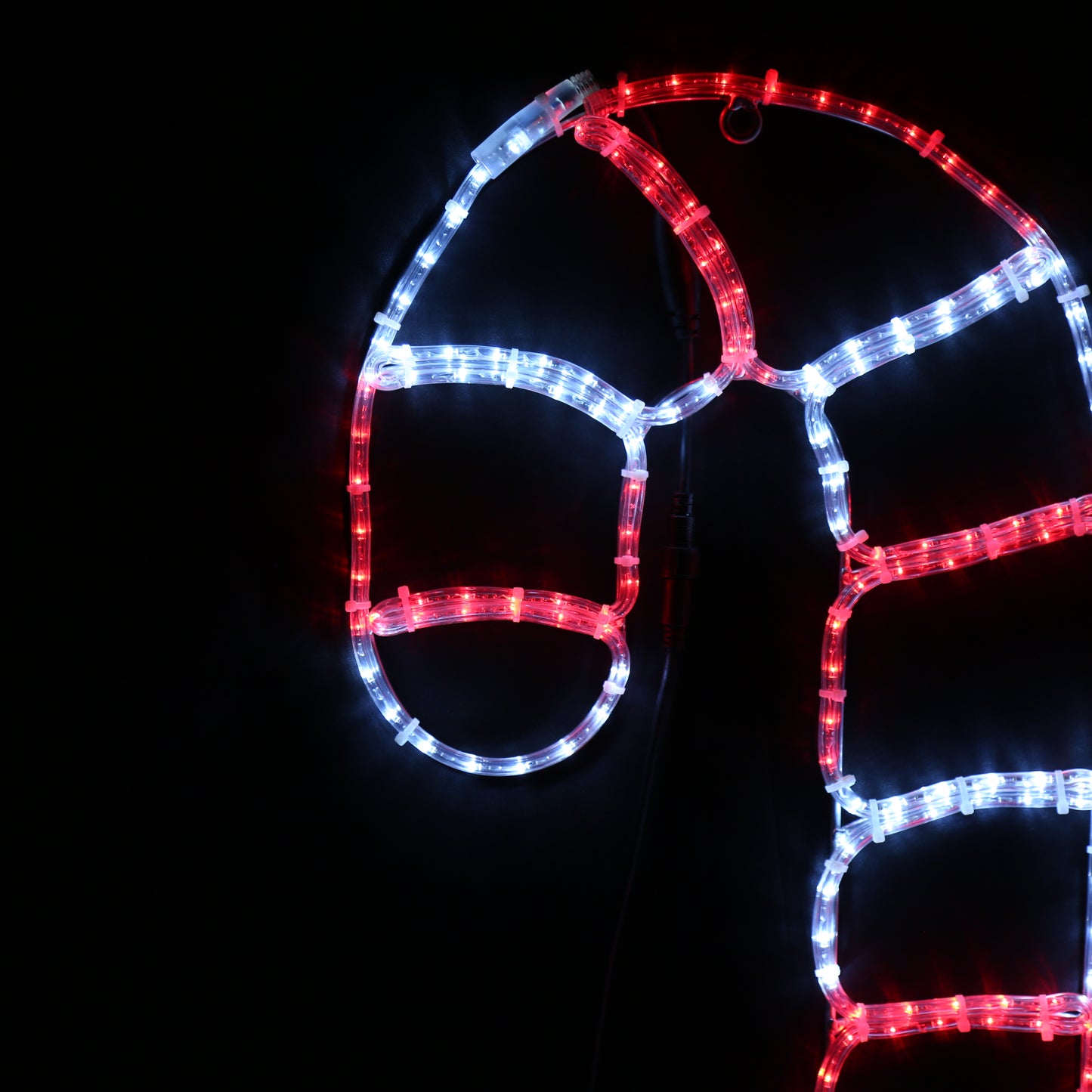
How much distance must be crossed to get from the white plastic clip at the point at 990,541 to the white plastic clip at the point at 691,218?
4.36 feet

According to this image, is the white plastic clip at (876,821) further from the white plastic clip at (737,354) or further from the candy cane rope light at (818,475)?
the white plastic clip at (737,354)

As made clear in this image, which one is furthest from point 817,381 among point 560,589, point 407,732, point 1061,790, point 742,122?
point 407,732

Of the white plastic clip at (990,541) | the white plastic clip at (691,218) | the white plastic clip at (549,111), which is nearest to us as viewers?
the white plastic clip at (549,111)

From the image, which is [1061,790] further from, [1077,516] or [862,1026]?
[862,1026]

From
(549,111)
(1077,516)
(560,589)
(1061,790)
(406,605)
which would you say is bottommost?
(1061,790)

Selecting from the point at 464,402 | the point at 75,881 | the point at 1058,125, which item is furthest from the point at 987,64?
the point at 75,881

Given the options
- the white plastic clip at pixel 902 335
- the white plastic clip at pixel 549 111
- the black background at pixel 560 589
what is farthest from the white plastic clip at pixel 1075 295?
the white plastic clip at pixel 549 111

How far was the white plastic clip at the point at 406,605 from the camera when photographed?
89.7 inches

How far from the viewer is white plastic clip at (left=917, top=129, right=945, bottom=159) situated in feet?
7.50

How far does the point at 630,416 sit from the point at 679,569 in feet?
1.64

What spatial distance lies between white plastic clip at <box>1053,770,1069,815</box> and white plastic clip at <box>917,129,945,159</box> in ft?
6.69

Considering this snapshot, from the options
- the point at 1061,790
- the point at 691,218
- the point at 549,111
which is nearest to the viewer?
the point at 549,111

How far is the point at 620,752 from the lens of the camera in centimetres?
245

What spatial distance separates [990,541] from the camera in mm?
2326
